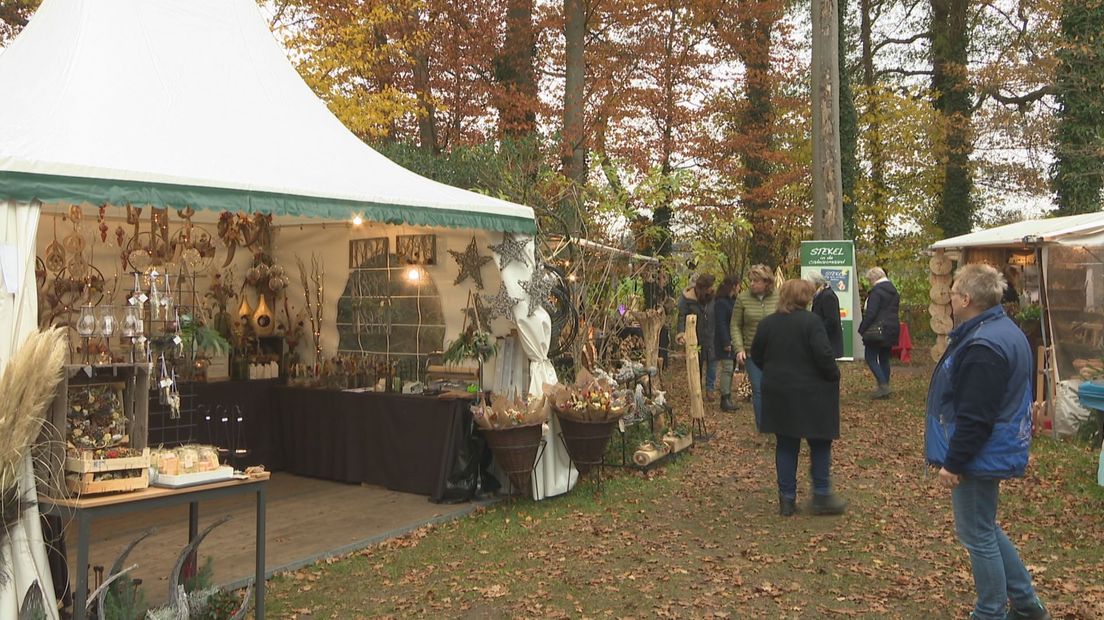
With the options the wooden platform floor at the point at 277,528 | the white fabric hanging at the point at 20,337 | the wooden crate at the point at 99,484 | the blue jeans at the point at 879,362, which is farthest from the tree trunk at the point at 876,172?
the white fabric hanging at the point at 20,337

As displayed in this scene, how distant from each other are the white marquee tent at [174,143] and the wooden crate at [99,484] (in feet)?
0.63

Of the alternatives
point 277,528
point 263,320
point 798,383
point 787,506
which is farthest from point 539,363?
point 263,320

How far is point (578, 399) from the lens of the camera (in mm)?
6520

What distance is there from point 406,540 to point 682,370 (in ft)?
34.4

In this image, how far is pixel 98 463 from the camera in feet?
12.4

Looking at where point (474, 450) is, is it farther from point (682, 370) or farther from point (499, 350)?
point (682, 370)

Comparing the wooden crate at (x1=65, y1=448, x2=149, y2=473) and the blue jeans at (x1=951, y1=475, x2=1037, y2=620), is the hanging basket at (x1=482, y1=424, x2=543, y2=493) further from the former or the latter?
the blue jeans at (x1=951, y1=475, x2=1037, y2=620)

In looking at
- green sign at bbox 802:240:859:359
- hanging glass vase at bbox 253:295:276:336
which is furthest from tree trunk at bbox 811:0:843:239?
hanging glass vase at bbox 253:295:276:336

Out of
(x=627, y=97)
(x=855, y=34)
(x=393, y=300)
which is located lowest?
(x=393, y=300)

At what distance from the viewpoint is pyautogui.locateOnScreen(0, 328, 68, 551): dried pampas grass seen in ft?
11.0

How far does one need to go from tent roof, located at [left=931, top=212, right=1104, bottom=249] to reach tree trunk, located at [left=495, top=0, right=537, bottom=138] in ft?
23.1

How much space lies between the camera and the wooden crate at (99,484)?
12.4ft

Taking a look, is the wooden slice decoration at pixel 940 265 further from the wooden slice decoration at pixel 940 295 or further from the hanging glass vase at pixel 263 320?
the hanging glass vase at pixel 263 320

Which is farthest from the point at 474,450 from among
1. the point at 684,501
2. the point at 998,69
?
the point at 998,69
